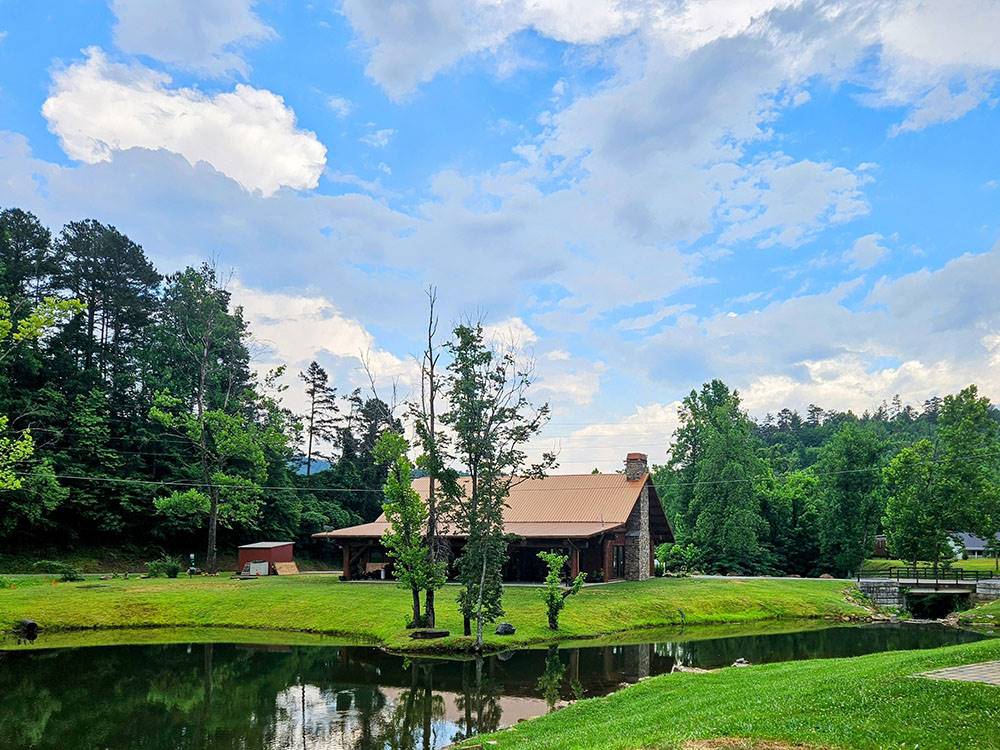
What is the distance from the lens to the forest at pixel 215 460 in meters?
45.0

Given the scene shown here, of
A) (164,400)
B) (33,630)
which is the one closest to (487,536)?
(33,630)

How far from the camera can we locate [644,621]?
32969 millimetres

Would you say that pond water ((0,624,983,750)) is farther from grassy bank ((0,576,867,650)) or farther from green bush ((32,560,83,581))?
green bush ((32,560,83,581))

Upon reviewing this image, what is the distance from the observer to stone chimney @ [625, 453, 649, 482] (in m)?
47.1

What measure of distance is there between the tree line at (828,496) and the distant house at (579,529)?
657 centimetres

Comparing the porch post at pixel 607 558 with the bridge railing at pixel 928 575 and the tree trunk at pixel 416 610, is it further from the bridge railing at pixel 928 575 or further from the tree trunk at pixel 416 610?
the bridge railing at pixel 928 575

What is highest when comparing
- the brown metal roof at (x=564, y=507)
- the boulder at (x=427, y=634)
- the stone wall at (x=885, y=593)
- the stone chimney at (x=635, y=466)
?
the stone chimney at (x=635, y=466)

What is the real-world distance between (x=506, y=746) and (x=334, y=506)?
5147 centimetres

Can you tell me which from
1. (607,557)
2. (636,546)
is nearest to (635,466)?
(636,546)

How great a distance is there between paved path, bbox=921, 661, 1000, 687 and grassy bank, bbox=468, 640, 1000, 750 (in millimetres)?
374

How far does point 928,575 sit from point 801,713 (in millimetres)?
39372

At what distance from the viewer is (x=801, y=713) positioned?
11141mm

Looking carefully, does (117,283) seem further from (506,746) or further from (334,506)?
(506,746)

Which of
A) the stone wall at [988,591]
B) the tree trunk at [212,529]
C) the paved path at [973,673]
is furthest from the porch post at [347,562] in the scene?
the stone wall at [988,591]
